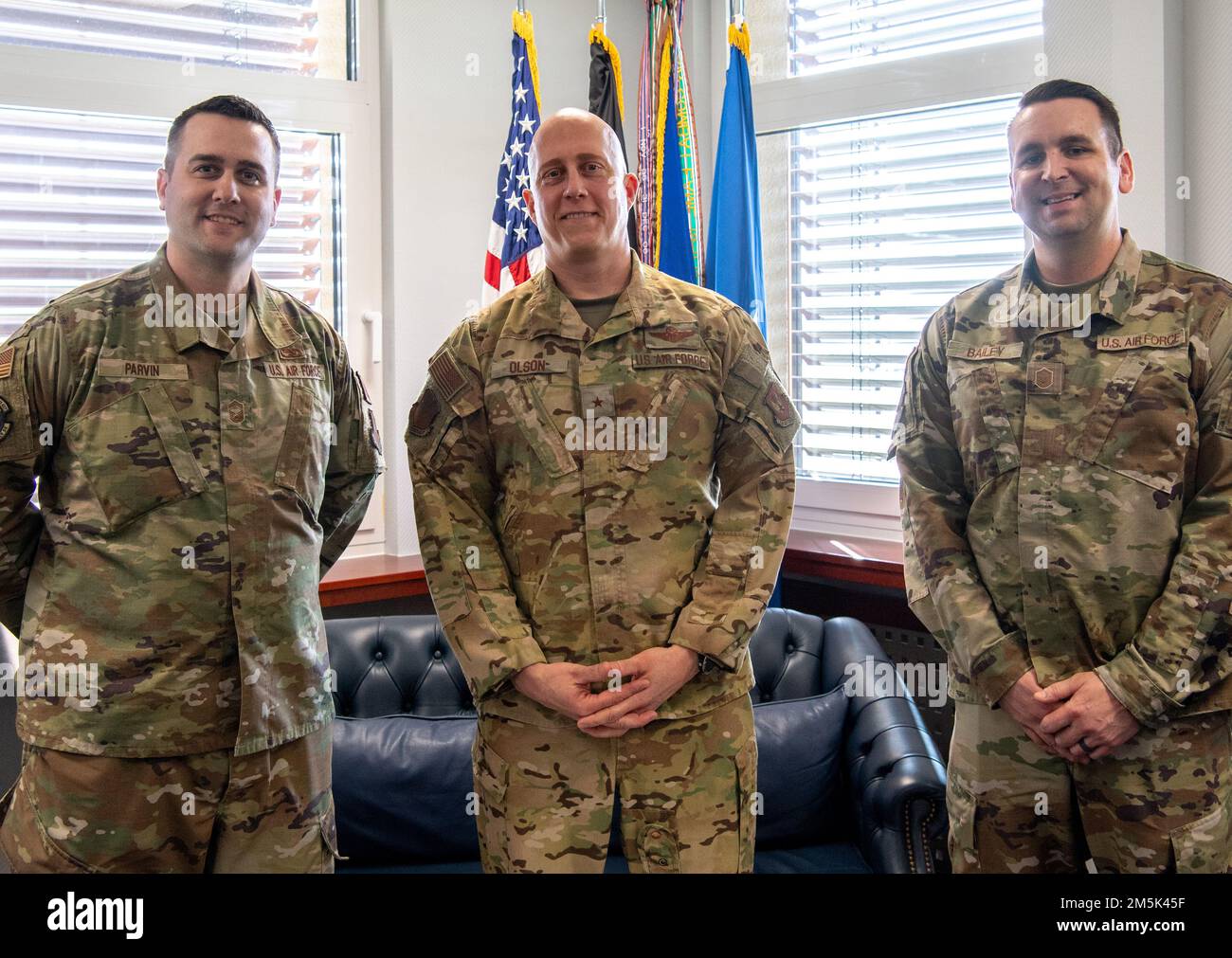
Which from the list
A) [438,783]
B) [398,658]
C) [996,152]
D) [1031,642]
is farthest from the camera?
[996,152]

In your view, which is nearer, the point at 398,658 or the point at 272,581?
the point at 272,581

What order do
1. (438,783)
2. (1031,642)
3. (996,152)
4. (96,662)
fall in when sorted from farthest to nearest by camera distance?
(996,152) < (438,783) < (1031,642) < (96,662)

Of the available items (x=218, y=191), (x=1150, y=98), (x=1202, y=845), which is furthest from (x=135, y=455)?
(x=1150, y=98)

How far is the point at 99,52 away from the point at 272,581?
197cm

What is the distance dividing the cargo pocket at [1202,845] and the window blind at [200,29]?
2.95 metres

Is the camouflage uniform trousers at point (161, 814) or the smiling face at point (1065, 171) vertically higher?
the smiling face at point (1065, 171)

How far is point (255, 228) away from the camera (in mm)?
1861

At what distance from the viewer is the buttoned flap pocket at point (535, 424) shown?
1865 millimetres

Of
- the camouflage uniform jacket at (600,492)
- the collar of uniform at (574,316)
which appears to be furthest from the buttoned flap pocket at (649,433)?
the collar of uniform at (574,316)

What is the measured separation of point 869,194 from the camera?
3.57 metres

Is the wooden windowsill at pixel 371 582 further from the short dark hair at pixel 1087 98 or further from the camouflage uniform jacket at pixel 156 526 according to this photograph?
the short dark hair at pixel 1087 98

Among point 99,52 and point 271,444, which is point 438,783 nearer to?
point 271,444

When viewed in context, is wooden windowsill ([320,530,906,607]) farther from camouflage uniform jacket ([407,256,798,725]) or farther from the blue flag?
camouflage uniform jacket ([407,256,798,725])

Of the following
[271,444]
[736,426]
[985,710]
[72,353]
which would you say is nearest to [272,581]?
[271,444]
